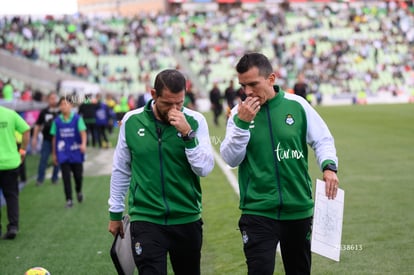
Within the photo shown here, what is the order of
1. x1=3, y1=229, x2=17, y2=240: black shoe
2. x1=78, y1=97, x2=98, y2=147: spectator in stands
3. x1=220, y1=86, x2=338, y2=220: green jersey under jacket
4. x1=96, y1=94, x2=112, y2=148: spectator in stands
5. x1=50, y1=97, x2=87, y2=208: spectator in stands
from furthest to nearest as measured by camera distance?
1. x1=78, y1=97, x2=98, y2=147: spectator in stands
2. x1=96, y1=94, x2=112, y2=148: spectator in stands
3. x1=50, y1=97, x2=87, y2=208: spectator in stands
4. x1=3, y1=229, x2=17, y2=240: black shoe
5. x1=220, y1=86, x2=338, y2=220: green jersey under jacket

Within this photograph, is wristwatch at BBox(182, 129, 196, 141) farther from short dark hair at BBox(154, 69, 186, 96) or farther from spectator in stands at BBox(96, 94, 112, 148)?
spectator in stands at BBox(96, 94, 112, 148)

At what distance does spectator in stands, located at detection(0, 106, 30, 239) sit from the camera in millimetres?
10352

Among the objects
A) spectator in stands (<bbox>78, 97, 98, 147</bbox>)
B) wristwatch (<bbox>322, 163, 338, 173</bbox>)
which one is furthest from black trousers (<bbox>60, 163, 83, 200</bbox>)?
spectator in stands (<bbox>78, 97, 98, 147</bbox>)

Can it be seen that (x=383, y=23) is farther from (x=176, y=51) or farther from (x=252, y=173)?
(x=252, y=173)

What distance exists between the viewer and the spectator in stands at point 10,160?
10.4 meters

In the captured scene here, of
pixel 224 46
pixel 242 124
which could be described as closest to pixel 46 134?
pixel 242 124

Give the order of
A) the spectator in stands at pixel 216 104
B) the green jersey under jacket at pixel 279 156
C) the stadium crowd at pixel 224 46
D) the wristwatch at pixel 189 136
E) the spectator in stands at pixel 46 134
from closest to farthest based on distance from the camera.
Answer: the wristwatch at pixel 189 136 → the green jersey under jacket at pixel 279 156 → the spectator in stands at pixel 46 134 → the spectator in stands at pixel 216 104 → the stadium crowd at pixel 224 46

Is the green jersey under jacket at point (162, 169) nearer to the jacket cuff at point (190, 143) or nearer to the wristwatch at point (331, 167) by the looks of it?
the jacket cuff at point (190, 143)

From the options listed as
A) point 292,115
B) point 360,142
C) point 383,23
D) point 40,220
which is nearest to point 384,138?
point 360,142

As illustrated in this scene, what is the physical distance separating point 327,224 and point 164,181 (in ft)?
3.87

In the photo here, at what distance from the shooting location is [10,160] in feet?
34.1

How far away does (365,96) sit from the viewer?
57.8 m

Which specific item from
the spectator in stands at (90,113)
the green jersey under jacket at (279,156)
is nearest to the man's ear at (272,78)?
the green jersey under jacket at (279,156)

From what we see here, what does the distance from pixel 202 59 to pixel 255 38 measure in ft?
22.1
